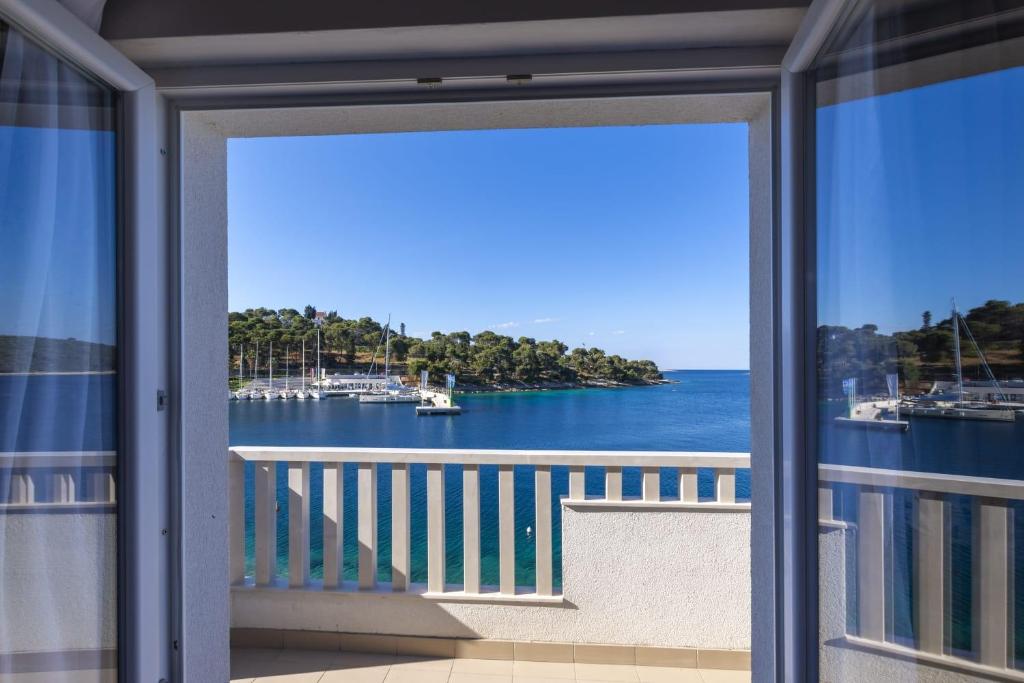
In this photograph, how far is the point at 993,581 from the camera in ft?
1.80

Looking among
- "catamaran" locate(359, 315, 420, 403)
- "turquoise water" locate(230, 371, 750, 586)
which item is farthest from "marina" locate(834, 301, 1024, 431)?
"catamaran" locate(359, 315, 420, 403)

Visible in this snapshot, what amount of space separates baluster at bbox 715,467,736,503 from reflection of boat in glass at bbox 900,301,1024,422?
1.23 metres

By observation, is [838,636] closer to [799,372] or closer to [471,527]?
[799,372]

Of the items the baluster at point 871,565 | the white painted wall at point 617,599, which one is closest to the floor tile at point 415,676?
the white painted wall at point 617,599

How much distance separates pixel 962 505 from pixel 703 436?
434cm

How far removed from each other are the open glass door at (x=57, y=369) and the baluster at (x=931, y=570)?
148 cm

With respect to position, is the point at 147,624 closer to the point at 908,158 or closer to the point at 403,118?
the point at 403,118

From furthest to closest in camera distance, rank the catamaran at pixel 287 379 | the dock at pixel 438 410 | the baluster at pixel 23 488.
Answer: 1. the dock at pixel 438 410
2. the catamaran at pixel 287 379
3. the baluster at pixel 23 488

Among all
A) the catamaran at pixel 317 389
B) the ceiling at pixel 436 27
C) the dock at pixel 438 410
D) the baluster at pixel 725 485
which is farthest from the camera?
→ the catamaran at pixel 317 389

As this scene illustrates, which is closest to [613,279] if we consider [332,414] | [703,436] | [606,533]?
[703,436]

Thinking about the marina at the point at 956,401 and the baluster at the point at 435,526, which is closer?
the marina at the point at 956,401

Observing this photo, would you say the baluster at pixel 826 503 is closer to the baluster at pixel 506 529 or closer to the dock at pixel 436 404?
the baluster at pixel 506 529

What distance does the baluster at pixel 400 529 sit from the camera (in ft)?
6.14

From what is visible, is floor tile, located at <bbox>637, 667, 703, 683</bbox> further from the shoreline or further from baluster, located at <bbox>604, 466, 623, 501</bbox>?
the shoreline
